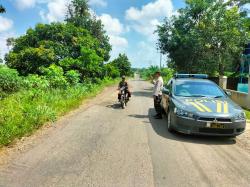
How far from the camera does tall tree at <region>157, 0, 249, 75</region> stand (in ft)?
76.7

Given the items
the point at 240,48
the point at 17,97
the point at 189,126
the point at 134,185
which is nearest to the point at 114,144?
the point at 189,126

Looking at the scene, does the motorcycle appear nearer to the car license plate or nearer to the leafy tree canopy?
the car license plate

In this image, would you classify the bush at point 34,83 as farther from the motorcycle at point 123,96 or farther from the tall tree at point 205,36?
the tall tree at point 205,36

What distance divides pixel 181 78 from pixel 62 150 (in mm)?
5737

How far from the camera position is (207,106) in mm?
8305

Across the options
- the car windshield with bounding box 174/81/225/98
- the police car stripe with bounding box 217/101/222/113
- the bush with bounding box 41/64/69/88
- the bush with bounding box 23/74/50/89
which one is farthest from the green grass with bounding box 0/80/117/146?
the police car stripe with bounding box 217/101/222/113

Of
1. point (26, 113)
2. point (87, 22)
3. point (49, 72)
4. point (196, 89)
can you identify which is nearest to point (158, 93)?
point (196, 89)

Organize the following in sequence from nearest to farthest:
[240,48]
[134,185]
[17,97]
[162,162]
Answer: [134,185] < [162,162] < [17,97] < [240,48]

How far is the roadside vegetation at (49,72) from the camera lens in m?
9.86

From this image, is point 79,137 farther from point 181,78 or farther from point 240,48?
point 240,48

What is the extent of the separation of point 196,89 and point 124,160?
4.55m

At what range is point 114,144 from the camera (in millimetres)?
7387

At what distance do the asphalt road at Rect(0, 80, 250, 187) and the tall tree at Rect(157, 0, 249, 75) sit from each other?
16.3 meters

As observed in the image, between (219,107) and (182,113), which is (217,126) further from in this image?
(182,113)
